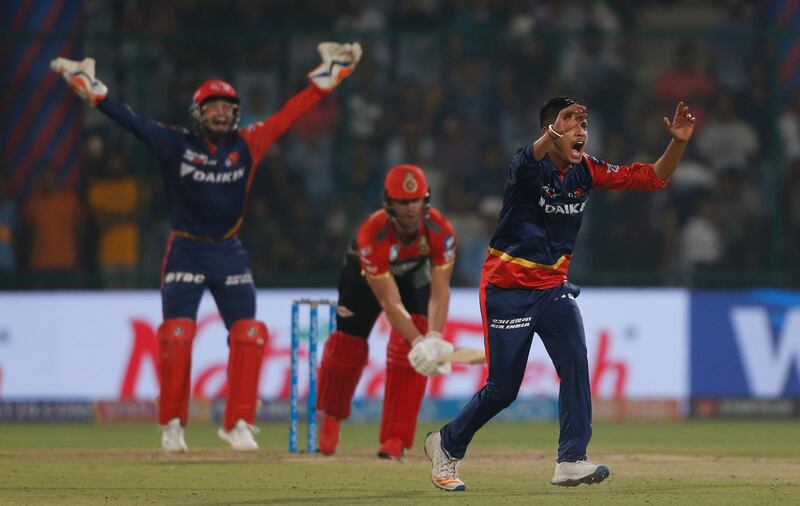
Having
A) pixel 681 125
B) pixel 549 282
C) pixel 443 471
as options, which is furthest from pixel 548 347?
pixel 681 125

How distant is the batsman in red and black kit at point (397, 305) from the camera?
10391 millimetres

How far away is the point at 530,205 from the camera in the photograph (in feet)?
28.7

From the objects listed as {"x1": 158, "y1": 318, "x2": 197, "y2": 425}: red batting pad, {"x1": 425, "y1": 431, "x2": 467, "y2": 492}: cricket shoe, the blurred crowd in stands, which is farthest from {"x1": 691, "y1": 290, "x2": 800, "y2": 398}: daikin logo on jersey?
{"x1": 425, "y1": 431, "x2": 467, "y2": 492}: cricket shoe

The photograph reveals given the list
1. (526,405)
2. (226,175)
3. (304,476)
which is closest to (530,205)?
(304,476)

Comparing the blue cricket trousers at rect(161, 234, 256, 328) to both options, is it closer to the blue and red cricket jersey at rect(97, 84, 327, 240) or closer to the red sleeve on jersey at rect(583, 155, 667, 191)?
the blue and red cricket jersey at rect(97, 84, 327, 240)

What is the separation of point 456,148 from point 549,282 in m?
7.56

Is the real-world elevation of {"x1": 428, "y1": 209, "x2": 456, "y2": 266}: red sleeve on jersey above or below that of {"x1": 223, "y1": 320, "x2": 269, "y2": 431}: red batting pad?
above

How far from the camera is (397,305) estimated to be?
10.4 metres

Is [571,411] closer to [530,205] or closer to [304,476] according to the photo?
[530,205]

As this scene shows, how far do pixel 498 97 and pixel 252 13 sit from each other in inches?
126

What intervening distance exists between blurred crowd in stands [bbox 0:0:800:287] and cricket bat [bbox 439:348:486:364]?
5887 mm

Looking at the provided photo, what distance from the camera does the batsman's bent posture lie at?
Result: 8.70m

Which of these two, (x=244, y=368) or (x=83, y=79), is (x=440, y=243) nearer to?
(x=244, y=368)

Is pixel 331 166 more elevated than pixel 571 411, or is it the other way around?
pixel 331 166
